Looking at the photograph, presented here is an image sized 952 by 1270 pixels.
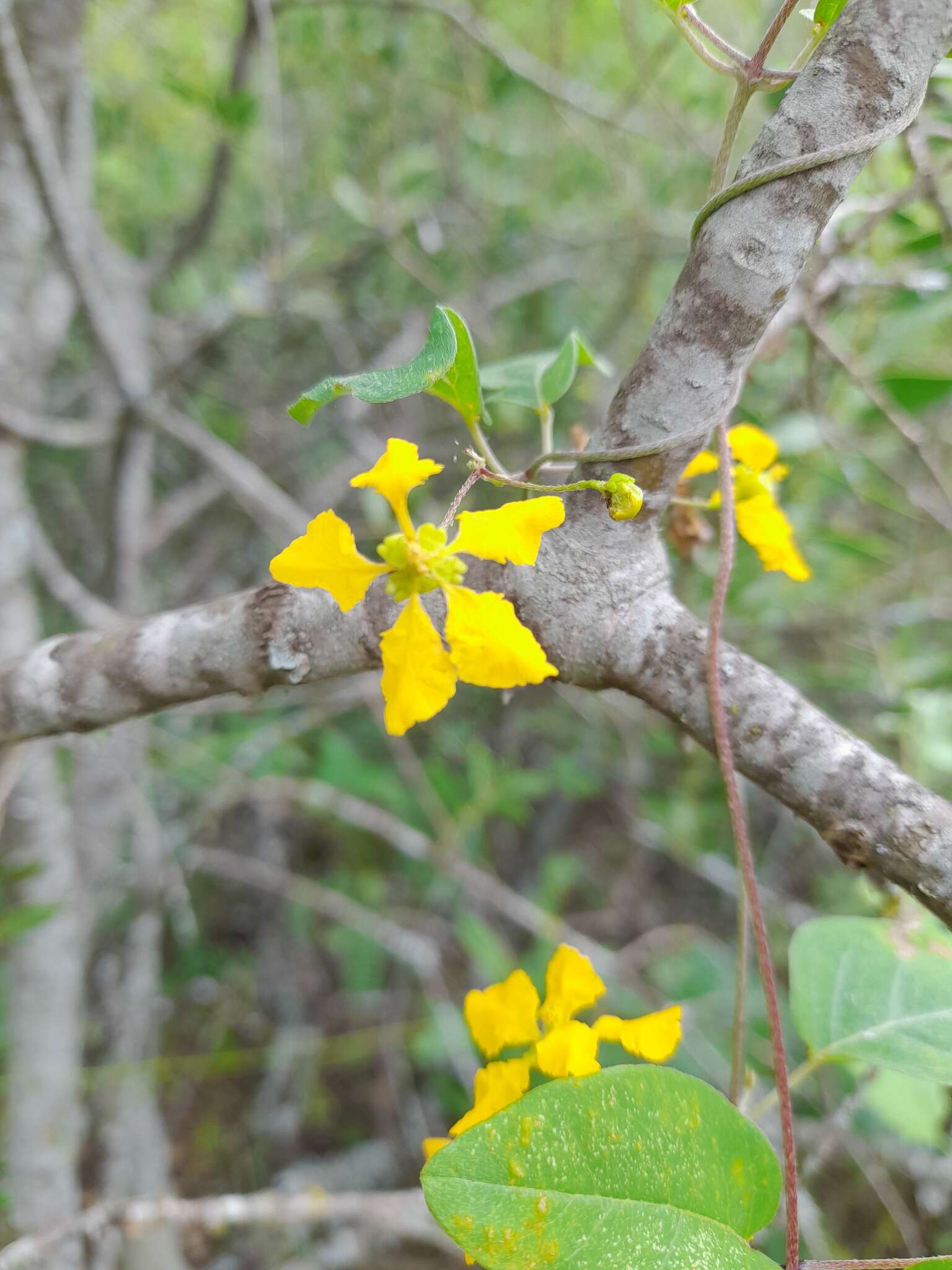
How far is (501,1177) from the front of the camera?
0.39 m

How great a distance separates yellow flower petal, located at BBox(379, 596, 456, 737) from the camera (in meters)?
0.44

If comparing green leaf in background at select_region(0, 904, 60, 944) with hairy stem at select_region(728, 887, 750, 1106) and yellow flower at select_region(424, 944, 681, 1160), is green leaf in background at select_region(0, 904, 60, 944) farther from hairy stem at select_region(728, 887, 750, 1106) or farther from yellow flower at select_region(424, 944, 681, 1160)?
hairy stem at select_region(728, 887, 750, 1106)

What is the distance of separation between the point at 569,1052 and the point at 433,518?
1263 millimetres

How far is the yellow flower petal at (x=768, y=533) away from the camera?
616 millimetres

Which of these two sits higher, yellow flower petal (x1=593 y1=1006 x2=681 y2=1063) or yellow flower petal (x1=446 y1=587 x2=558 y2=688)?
yellow flower petal (x1=446 y1=587 x2=558 y2=688)

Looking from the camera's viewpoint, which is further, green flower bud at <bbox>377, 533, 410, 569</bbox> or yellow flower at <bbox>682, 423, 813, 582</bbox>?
yellow flower at <bbox>682, 423, 813, 582</bbox>

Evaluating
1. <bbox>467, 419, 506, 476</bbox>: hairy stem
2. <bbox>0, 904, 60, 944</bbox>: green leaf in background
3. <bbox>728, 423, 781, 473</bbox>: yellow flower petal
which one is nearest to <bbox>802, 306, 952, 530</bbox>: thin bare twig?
<bbox>728, 423, 781, 473</bbox>: yellow flower petal

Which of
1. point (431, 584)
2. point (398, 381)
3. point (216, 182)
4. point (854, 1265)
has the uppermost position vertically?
point (216, 182)

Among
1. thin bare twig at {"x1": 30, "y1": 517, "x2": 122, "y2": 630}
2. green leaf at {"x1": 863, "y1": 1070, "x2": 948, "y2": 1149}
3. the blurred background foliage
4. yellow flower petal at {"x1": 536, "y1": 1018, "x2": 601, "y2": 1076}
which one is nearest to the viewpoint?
yellow flower petal at {"x1": 536, "y1": 1018, "x2": 601, "y2": 1076}

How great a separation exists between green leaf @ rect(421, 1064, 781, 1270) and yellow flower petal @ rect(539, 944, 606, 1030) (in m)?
0.14

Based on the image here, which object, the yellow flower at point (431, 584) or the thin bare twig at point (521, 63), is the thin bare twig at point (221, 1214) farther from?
the thin bare twig at point (521, 63)

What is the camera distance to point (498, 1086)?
539 mm

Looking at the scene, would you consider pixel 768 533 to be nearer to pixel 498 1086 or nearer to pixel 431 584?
pixel 431 584

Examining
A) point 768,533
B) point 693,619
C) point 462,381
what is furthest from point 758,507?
point 462,381
